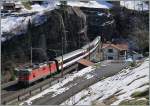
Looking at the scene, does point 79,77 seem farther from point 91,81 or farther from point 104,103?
point 104,103

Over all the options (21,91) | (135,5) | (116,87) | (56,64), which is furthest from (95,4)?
(21,91)

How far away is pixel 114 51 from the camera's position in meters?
2.80

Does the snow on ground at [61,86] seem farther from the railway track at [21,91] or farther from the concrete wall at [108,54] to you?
the concrete wall at [108,54]

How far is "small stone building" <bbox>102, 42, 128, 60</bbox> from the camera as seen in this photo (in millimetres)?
2744

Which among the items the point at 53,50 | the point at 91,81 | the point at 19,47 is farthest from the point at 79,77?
the point at 19,47

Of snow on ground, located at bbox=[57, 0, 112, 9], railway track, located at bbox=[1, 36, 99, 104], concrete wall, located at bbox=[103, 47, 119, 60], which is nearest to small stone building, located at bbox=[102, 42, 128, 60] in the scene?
concrete wall, located at bbox=[103, 47, 119, 60]

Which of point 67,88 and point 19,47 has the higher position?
point 19,47

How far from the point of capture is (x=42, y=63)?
291 centimetres

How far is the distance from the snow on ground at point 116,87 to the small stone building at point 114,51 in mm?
129

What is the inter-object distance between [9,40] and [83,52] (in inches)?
24.5

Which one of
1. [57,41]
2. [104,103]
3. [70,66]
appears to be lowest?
[104,103]

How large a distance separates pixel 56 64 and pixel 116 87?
0.52m

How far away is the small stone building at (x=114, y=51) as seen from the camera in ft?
9.00

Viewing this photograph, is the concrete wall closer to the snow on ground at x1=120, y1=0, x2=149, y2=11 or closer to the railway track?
the railway track
